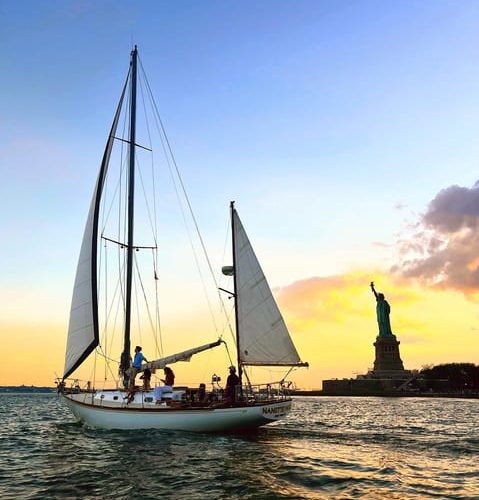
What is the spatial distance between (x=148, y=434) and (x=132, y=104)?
65.5 feet

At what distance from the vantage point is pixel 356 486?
15.0 m

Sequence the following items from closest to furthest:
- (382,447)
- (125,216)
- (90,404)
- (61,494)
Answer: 1. (61,494)
2. (382,447)
3. (90,404)
4. (125,216)

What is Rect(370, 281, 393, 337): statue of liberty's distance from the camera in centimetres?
12069

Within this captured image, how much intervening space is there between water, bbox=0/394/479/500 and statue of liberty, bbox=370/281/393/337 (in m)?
96.3

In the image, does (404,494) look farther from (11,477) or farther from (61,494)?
(11,477)

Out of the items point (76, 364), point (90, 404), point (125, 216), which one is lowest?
point (90, 404)

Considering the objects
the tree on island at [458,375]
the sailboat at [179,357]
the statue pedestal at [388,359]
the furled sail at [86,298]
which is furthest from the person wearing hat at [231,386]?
the tree on island at [458,375]

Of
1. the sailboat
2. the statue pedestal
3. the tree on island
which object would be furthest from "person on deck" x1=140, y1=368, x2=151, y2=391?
the tree on island

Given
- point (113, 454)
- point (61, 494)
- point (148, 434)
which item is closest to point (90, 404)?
point (148, 434)

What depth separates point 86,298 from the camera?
1125 inches

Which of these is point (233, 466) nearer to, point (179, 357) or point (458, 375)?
point (179, 357)

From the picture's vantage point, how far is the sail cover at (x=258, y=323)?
1121 inches

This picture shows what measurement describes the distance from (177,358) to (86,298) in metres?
6.01

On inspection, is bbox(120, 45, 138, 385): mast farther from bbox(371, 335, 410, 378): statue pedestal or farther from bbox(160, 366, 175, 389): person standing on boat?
bbox(371, 335, 410, 378): statue pedestal
